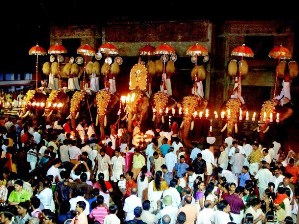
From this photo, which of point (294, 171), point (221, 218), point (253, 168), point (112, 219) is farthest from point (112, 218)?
point (294, 171)

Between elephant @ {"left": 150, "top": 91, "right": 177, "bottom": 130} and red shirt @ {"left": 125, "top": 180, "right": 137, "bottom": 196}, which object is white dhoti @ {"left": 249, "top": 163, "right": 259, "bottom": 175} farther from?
elephant @ {"left": 150, "top": 91, "right": 177, "bottom": 130}

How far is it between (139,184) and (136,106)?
18.9ft

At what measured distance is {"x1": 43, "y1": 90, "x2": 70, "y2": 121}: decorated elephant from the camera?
16.9m

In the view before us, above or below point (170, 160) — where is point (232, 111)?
above

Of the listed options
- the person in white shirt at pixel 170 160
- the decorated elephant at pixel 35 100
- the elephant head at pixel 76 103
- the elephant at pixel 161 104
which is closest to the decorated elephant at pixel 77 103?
the elephant head at pixel 76 103

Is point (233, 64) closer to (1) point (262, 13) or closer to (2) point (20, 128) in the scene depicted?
(1) point (262, 13)

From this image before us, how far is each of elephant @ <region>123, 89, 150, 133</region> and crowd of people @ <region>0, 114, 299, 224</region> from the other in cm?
65

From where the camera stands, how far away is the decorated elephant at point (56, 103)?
55.5ft

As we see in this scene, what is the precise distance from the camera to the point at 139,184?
10273mm

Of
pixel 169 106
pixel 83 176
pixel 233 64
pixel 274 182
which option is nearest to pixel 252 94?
pixel 233 64

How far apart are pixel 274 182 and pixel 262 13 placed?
26.0 ft

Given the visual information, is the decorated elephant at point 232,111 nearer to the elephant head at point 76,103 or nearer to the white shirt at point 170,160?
the white shirt at point 170,160

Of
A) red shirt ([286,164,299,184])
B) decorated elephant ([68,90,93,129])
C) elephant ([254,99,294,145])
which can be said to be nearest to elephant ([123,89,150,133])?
decorated elephant ([68,90,93,129])

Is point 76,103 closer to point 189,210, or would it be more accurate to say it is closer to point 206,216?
point 189,210
